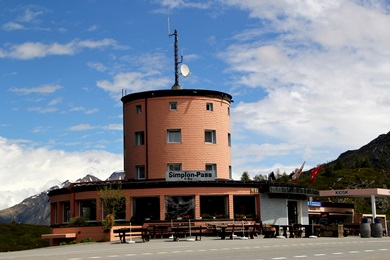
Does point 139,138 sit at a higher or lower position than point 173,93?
lower

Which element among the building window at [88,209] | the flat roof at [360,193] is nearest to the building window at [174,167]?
the building window at [88,209]

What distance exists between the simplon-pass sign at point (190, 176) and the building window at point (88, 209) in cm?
636

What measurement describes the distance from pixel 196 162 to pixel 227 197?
443 cm

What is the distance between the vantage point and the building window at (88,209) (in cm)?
4697

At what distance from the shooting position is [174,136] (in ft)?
162

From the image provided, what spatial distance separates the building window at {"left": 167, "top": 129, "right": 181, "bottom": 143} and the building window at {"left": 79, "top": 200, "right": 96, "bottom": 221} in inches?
300

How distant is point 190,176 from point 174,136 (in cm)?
549

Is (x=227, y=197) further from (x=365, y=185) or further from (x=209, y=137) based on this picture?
(x=365, y=185)

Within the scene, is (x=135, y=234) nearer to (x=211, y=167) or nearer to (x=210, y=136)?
(x=211, y=167)

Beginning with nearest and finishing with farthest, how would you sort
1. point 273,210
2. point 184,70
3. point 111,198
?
point 111,198, point 273,210, point 184,70

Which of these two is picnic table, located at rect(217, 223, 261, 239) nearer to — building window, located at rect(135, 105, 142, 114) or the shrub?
the shrub

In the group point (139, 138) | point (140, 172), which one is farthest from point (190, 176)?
point (139, 138)

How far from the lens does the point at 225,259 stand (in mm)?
20328

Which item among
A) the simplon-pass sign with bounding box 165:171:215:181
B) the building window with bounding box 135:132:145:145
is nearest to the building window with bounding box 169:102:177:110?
the building window with bounding box 135:132:145:145
